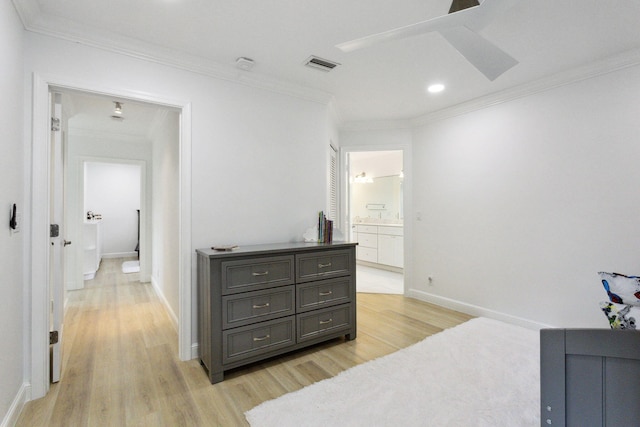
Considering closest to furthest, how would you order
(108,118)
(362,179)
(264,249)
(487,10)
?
(487,10), (264,249), (108,118), (362,179)

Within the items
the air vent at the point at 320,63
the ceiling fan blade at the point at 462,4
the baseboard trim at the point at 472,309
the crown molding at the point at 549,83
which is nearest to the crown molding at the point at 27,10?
the air vent at the point at 320,63

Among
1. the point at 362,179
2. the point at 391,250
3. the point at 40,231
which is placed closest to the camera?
the point at 40,231

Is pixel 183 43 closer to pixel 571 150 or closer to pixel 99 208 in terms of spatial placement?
pixel 571 150

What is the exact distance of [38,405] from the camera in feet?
6.25

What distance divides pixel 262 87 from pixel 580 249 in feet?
11.0

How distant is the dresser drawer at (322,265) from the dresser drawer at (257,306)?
0.17m

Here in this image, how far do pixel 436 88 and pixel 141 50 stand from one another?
2.77m

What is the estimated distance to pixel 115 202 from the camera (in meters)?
8.27

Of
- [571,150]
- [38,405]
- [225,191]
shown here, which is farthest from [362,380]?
[571,150]

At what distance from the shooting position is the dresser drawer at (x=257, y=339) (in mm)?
2232

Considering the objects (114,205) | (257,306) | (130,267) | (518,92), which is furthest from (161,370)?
(114,205)

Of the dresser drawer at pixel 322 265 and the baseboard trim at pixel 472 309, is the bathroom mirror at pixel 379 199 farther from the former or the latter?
the dresser drawer at pixel 322 265

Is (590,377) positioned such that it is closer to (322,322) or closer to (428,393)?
(428,393)

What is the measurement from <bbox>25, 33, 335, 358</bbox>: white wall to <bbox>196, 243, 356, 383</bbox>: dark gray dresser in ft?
1.45
